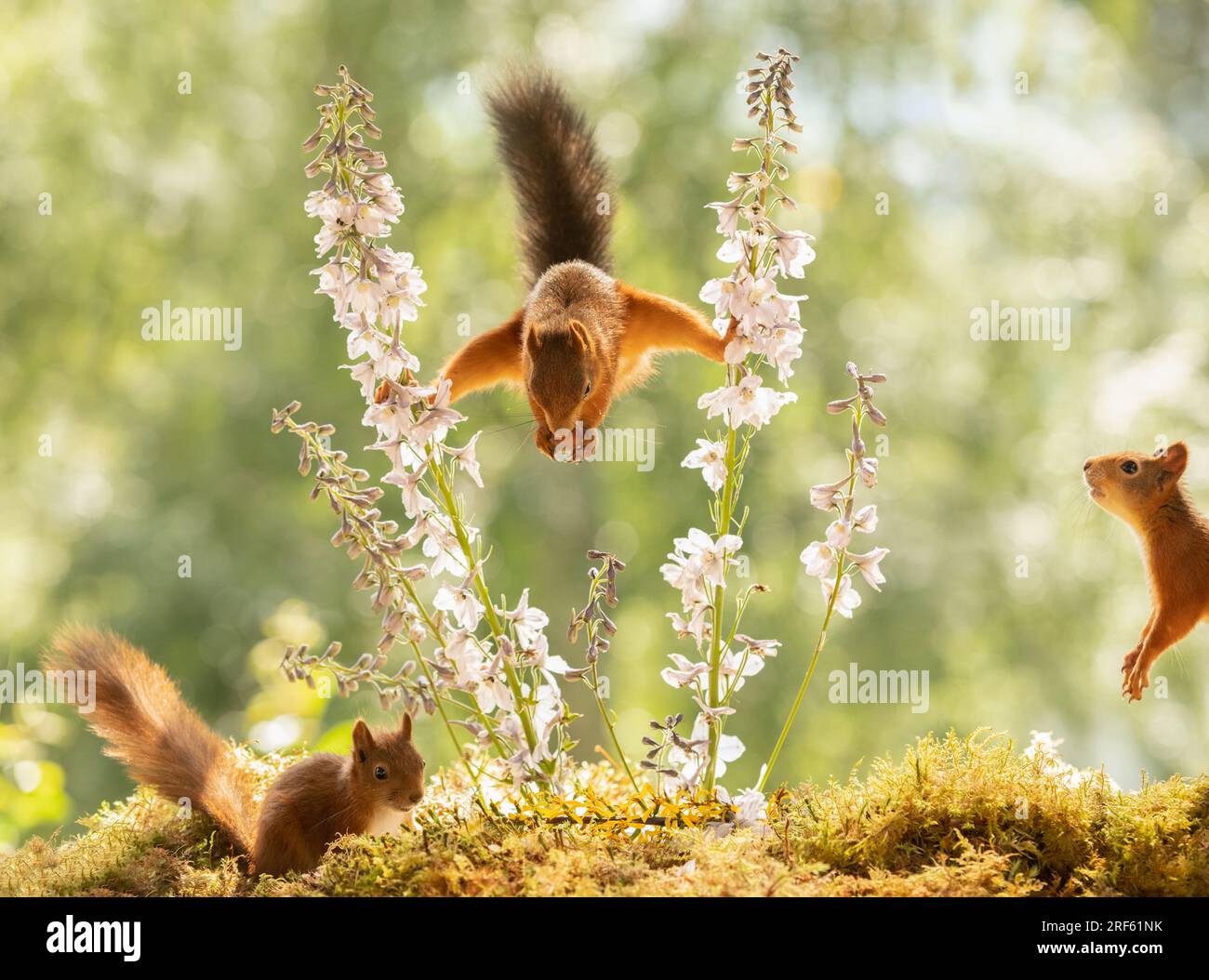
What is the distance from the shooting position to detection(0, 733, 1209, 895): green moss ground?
99 centimetres

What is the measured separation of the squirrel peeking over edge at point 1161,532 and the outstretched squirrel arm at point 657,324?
48 cm

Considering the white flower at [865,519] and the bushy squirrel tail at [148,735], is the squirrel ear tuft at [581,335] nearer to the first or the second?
the white flower at [865,519]

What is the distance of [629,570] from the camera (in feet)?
13.1

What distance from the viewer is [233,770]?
1341 millimetres

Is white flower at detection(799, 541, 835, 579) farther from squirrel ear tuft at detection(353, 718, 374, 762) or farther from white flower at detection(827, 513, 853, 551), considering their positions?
squirrel ear tuft at detection(353, 718, 374, 762)

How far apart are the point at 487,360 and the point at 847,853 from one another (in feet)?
2.24

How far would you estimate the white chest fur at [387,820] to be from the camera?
49.4 inches

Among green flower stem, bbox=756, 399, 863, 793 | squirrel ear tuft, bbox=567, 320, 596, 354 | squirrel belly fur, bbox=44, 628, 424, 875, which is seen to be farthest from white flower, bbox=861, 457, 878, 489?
squirrel belly fur, bbox=44, 628, 424, 875

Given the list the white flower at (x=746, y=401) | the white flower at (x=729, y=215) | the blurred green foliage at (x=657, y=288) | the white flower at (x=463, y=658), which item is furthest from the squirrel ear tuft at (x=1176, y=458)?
the blurred green foliage at (x=657, y=288)
